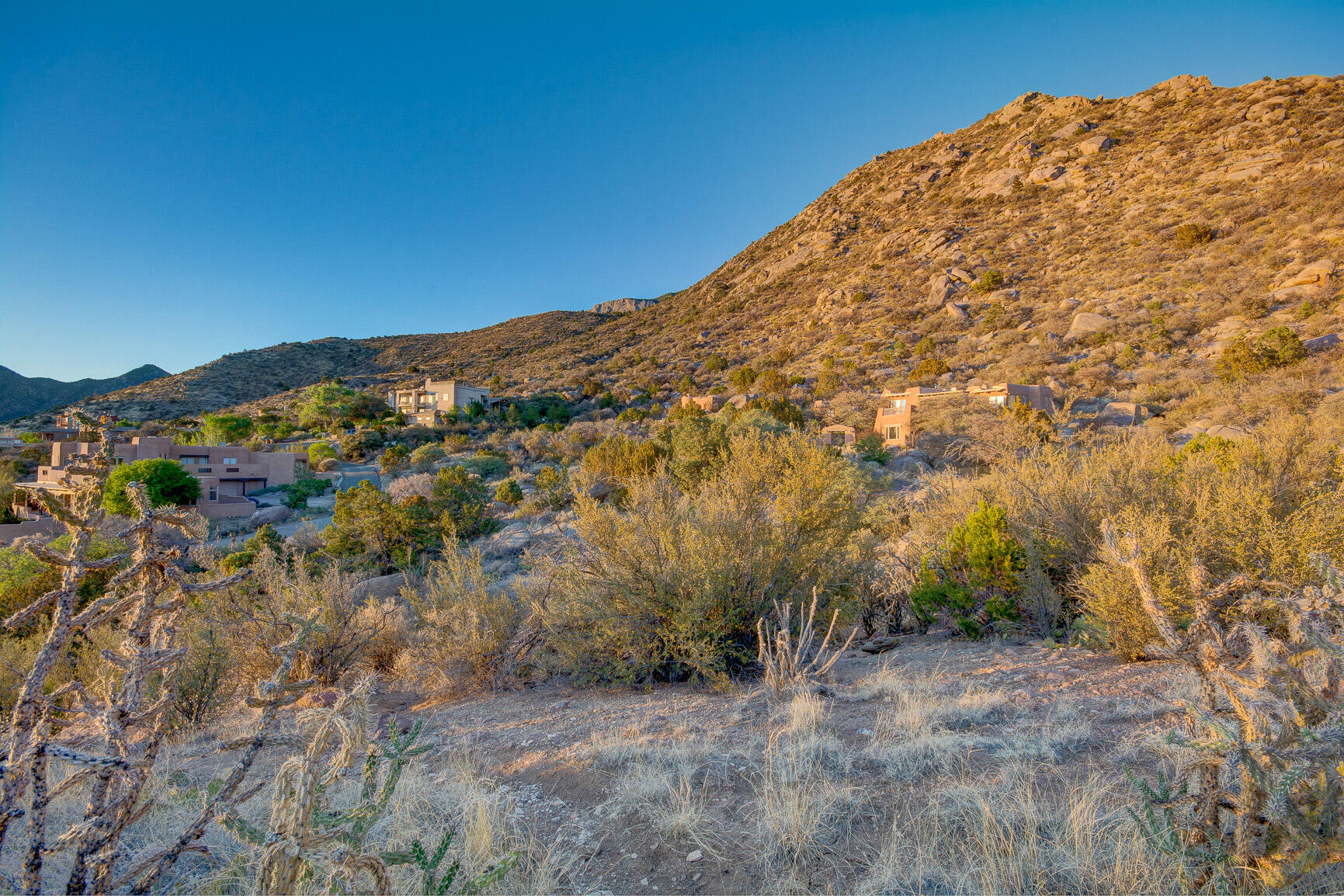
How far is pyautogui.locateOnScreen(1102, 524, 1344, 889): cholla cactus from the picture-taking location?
1.77m

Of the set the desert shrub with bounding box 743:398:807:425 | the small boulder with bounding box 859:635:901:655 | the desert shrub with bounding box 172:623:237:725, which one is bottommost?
the small boulder with bounding box 859:635:901:655

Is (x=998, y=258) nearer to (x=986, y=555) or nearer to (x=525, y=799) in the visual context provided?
(x=986, y=555)

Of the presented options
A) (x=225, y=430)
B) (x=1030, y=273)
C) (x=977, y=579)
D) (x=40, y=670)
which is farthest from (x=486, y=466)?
(x=1030, y=273)

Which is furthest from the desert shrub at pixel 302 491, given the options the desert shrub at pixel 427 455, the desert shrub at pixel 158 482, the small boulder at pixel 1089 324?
the small boulder at pixel 1089 324

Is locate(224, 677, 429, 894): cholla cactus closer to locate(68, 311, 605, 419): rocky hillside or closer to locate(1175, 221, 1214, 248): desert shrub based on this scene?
locate(1175, 221, 1214, 248): desert shrub

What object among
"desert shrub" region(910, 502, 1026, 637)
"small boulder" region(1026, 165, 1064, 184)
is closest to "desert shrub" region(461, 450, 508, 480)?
"desert shrub" region(910, 502, 1026, 637)

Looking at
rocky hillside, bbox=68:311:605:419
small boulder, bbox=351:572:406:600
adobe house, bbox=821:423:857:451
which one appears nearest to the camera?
small boulder, bbox=351:572:406:600

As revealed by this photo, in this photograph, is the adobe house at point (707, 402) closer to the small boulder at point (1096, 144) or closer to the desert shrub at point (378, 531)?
the desert shrub at point (378, 531)

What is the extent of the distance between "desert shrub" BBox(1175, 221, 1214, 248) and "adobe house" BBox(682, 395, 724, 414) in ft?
78.9

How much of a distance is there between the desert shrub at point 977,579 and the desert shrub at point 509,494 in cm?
1320

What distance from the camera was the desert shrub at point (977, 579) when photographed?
6.42 metres

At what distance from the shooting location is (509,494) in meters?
18.0

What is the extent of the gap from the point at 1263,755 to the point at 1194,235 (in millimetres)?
37782

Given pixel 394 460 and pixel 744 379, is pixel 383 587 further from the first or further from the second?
pixel 744 379
